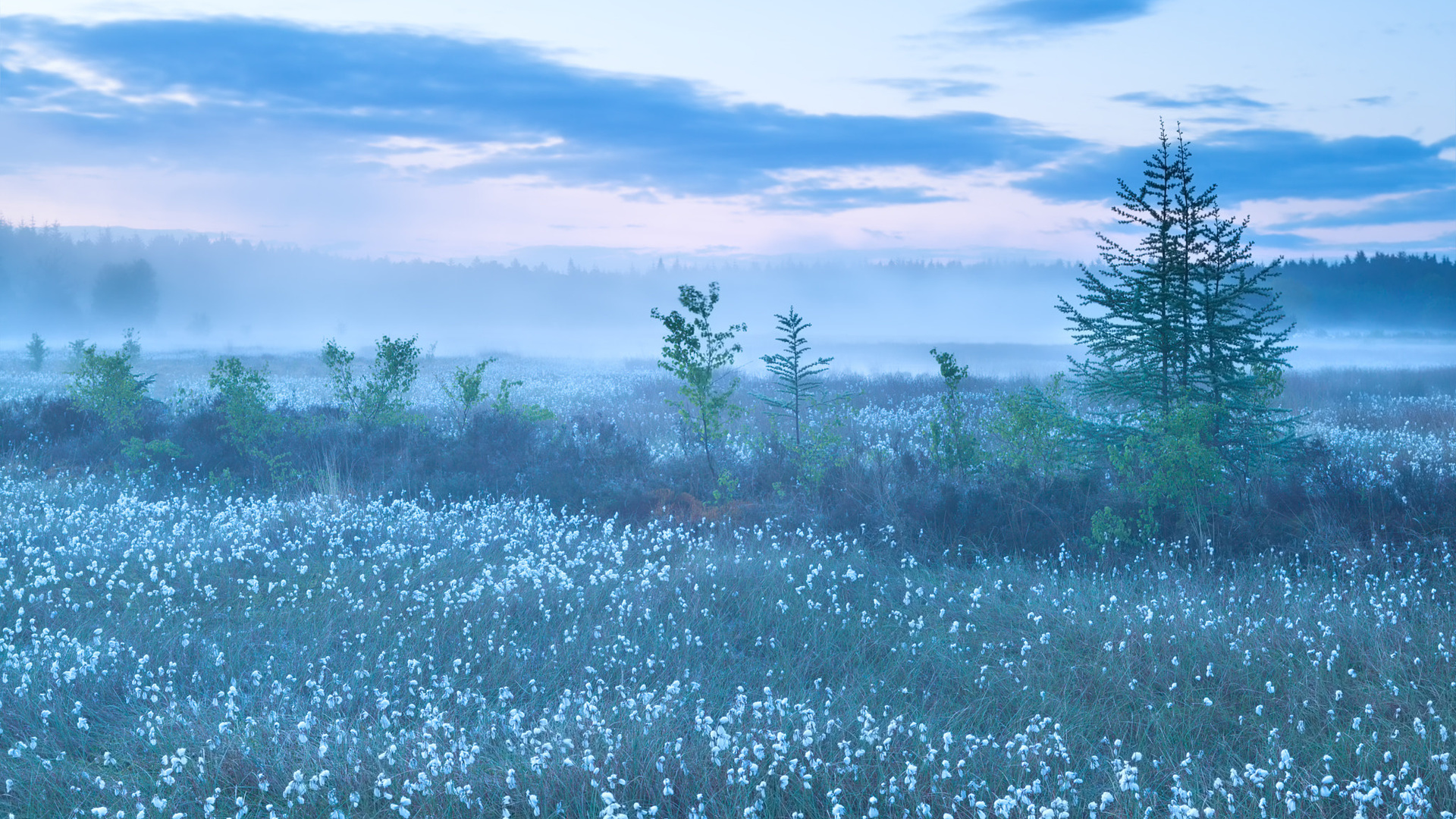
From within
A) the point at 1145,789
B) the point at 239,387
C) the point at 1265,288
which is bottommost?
the point at 1145,789

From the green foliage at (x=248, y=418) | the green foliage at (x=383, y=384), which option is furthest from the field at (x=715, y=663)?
the green foliage at (x=383, y=384)

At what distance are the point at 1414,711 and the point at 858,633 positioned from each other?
3443 mm

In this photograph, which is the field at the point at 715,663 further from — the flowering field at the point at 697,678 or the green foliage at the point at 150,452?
the green foliage at the point at 150,452

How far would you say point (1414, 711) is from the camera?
5.10 meters

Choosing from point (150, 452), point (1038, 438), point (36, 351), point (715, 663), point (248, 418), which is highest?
point (36, 351)

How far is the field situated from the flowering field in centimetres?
3

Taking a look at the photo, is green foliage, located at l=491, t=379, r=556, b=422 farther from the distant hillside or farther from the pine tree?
the distant hillside

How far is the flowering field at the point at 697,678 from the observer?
445 cm

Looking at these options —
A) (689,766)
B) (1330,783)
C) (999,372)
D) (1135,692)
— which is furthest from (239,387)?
(999,372)

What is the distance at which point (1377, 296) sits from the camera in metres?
90.1

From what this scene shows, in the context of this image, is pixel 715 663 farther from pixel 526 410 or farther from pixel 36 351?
pixel 36 351

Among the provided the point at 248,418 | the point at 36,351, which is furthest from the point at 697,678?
the point at 36,351

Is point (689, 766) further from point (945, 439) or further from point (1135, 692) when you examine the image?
point (945, 439)

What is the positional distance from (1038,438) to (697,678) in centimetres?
660
